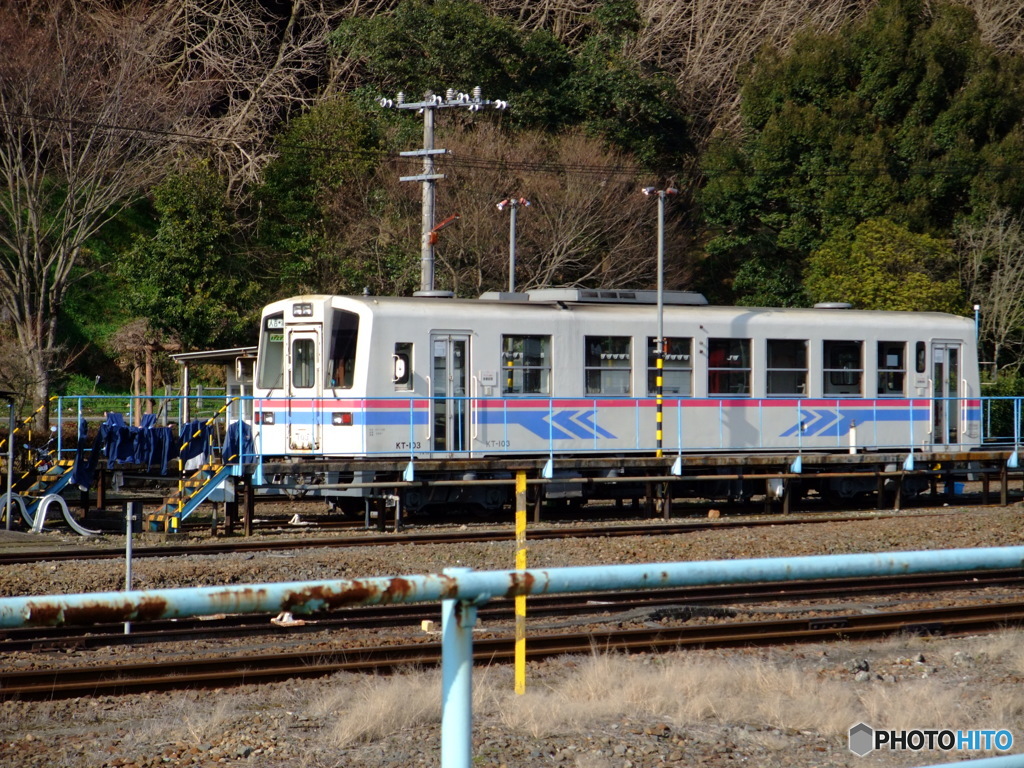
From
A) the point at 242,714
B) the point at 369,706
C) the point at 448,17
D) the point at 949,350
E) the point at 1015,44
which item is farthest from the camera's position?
the point at 1015,44

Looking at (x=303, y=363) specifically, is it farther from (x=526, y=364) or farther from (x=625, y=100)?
(x=625, y=100)

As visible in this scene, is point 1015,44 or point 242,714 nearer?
point 242,714

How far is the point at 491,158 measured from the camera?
33.7 metres

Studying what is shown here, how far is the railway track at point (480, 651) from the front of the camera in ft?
27.0

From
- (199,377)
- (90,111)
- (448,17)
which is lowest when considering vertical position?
(199,377)

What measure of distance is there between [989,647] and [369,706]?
17.7 ft

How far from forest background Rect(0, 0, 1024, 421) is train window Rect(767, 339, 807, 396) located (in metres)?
10.1

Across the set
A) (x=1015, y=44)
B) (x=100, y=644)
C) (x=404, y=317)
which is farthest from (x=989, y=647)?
(x=1015, y=44)

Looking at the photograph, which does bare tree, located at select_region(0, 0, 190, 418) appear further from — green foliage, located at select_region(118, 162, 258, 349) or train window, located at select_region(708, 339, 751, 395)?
train window, located at select_region(708, 339, 751, 395)

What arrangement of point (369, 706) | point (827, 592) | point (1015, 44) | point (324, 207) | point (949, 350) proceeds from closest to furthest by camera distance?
point (369, 706) < point (827, 592) < point (949, 350) < point (324, 207) < point (1015, 44)

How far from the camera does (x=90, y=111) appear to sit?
94.7ft

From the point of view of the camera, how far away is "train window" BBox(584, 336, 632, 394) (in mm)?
19422

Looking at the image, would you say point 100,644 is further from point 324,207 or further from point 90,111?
point 324,207

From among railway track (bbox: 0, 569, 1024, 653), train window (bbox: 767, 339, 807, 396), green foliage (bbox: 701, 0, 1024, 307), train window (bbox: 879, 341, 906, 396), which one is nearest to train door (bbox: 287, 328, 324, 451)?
railway track (bbox: 0, 569, 1024, 653)
